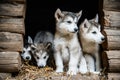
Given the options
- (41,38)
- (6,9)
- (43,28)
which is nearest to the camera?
(6,9)

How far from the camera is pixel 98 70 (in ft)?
21.4

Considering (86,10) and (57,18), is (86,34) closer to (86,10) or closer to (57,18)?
(57,18)

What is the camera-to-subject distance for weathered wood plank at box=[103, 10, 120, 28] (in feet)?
20.6

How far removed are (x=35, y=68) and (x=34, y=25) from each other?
2.02 m

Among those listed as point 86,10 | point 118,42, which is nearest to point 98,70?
point 118,42

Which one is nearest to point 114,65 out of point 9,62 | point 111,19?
point 111,19

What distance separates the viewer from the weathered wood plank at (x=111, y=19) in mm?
6270

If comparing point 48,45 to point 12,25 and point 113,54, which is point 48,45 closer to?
point 12,25

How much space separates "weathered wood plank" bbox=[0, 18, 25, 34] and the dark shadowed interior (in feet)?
7.27

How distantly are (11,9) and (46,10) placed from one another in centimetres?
254

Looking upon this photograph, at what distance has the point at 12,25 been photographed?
240 inches

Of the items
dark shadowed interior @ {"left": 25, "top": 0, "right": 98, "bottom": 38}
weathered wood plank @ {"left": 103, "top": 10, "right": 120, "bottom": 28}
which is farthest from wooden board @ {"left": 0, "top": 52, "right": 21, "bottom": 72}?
dark shadowed interior @ {"left": 25, "top": 0, "right": 98, "bottom": 38}

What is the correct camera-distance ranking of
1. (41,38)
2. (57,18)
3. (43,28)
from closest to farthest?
1. (57,18)
2. (41,38)
3. (43,28)

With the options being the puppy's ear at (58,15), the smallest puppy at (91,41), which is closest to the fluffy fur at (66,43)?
the puppy's ear at (58,15)
